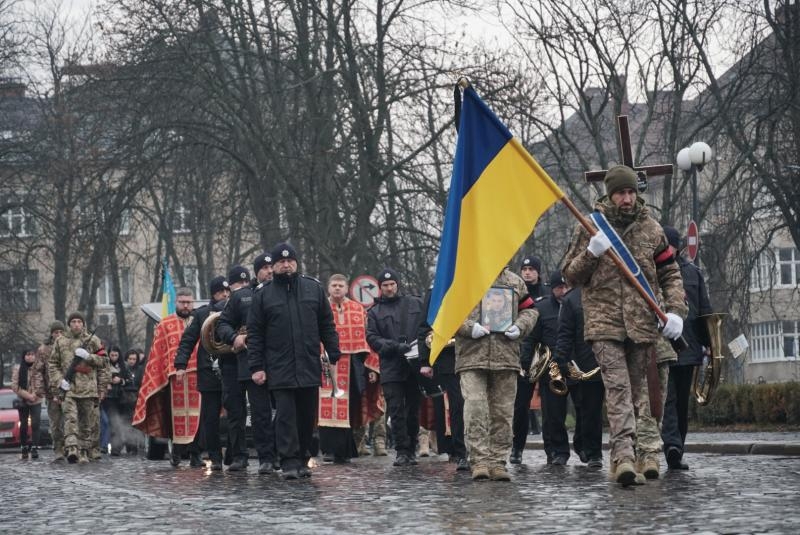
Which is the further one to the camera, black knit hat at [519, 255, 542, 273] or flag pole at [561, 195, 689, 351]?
black knit hat at [519, 255, 542, 273]

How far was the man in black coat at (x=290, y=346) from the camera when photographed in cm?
1416

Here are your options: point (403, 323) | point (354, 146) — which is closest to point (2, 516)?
point (403, 323)

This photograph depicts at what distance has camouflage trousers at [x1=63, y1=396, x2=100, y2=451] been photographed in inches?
875

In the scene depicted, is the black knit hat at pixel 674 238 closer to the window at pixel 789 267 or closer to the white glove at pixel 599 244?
the white glove at pixel 599 244

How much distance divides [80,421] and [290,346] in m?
8.99

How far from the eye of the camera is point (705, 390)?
46.5ft

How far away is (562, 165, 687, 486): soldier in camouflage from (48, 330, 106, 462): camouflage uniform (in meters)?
11.6

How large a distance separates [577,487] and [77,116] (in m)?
23.2

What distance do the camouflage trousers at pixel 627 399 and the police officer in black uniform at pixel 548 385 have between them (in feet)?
12.3

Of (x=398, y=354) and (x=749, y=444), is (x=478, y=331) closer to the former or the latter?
(x=398, y=354)

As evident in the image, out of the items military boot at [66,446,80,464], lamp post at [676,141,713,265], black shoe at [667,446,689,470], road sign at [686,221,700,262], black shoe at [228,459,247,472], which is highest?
lamp post at [676,141,713,265]

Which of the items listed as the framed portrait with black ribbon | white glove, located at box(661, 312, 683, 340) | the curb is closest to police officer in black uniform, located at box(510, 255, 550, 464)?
the framed portrait with black ribbon

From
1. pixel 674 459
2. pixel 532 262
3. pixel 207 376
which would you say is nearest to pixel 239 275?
pixel 207 376

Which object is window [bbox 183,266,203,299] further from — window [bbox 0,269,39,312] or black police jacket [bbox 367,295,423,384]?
black police jacket [bbox 367,295,423,384]
